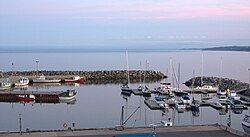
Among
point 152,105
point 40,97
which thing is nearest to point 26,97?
point 40,97

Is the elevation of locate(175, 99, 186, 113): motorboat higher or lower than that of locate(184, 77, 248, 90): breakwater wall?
lower

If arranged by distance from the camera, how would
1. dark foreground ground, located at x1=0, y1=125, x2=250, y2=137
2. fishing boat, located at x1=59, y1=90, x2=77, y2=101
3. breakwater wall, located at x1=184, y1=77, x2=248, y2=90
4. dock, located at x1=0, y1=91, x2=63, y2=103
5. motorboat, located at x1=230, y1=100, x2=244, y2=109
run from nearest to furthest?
dark foreground ground, located at x1=0, y1=125, x2=250, y2=137, motorboat, located at x1=230, y1=100, x2=244, y2=109, fishing boat, located at x1=59, y1=90, x2=77, y2=101, dock, located at x1=0, y1=91, x2=63, y2=103, breakwater wall, located at x1=184, y1=77, x2=248, y2=90

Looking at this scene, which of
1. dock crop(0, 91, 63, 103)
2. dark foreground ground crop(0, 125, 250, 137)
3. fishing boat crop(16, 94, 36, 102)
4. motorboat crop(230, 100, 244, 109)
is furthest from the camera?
dock crop(0, 91, 63, 103)

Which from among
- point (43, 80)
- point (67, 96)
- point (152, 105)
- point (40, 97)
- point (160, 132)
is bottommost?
point (152, 105)

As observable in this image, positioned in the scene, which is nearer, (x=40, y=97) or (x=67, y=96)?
(x=67, y=96)

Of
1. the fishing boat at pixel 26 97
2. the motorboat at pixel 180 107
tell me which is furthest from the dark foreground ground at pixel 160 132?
the fishing boat at pixel 26 97

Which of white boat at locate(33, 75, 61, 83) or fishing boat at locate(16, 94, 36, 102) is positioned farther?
white boat at locate(33, 75, 61, 83)

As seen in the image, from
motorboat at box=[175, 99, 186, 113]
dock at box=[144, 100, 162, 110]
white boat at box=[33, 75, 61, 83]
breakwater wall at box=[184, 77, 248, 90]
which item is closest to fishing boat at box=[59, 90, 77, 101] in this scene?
dock at box=[144, 100, 162, 110]

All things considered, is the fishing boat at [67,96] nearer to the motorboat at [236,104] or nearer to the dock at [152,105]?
the dock at [152,105]

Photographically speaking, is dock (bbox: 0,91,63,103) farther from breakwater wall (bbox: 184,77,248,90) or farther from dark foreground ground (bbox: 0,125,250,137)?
dark foreground ground (bbox: 0,125,250,137)

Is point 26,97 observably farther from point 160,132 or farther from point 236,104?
point 160,132

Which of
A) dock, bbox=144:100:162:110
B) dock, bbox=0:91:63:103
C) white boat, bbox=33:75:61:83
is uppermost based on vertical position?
white boat, bbox=33:75:61:83

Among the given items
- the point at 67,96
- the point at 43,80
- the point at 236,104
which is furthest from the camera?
the point at 43,80

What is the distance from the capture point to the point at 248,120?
2280 cm
